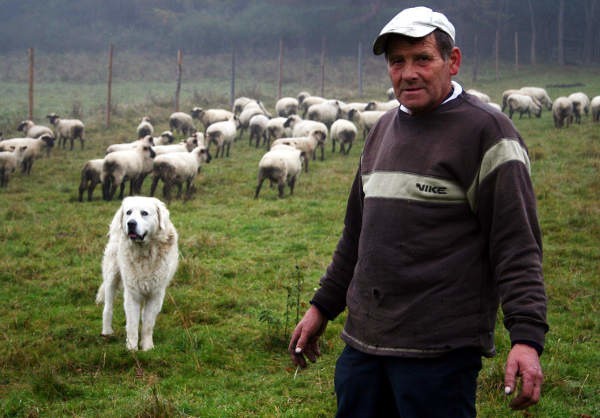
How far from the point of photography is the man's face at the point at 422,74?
243cm

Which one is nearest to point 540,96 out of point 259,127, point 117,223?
point 259,127

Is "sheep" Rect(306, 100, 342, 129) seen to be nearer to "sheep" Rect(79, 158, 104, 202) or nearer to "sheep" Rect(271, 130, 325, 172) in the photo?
"sheep" Rect(271, 130, 325, 172)

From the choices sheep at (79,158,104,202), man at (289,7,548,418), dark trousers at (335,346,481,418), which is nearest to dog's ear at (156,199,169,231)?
man at (289,7,548,418)

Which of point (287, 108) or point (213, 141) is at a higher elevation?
point (287, 108)

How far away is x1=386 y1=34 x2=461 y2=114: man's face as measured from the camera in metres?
2.43

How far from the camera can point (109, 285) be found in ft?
22.6

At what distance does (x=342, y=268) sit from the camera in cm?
291

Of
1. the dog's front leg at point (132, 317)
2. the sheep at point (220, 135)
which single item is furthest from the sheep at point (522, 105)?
the dog's front leg at point (132, 317)

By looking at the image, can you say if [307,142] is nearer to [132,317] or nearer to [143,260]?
[143,260]

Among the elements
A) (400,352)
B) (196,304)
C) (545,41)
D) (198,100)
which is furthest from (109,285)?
(545,41)

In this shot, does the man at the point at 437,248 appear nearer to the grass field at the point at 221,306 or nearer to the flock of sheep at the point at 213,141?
the grass field at the point at 221,306

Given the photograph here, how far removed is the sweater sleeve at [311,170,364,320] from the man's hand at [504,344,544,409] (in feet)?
3.10

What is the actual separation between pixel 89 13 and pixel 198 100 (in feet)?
112

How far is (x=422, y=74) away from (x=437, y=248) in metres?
0.65
